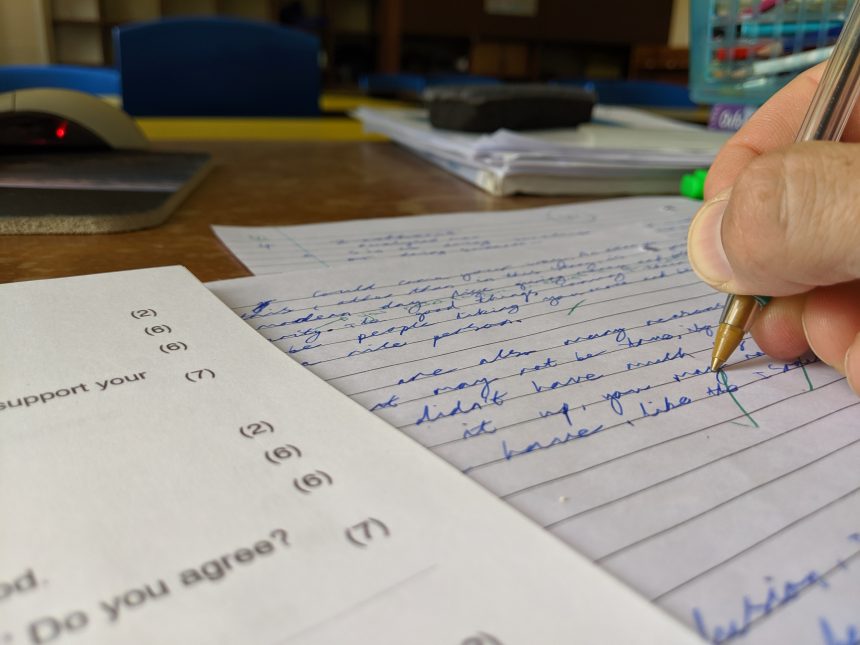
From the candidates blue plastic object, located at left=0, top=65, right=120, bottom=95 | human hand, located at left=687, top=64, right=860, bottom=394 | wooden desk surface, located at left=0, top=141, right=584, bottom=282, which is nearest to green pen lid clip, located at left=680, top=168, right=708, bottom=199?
wooden desk surface, located at left=0, top=141, right=584, bottom=282

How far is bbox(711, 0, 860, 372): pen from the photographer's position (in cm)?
26

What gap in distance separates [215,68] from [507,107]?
791mm

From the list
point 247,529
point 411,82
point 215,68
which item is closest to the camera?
point 247,529

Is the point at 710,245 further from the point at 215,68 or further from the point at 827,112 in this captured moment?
the point at 215,68

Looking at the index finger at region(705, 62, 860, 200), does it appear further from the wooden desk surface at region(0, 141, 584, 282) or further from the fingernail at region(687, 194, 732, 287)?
the wooden desk surface at region(0, 141, 584, 282)

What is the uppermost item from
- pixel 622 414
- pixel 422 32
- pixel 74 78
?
pixel 422 32

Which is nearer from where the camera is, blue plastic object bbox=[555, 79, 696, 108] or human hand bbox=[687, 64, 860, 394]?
human hand bbox=[687, 64, 860, 394]

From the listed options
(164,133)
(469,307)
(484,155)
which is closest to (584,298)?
(469,307)

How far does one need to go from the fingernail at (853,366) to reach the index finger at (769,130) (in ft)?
0.41

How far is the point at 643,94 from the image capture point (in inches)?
71.7

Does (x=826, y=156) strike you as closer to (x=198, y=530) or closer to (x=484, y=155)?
(x=198, y=530)

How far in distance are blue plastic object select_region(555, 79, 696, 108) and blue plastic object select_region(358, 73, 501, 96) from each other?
31 cm

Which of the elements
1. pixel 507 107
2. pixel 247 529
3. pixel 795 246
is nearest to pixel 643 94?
pixel 507 107

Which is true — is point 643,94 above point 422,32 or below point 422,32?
below
